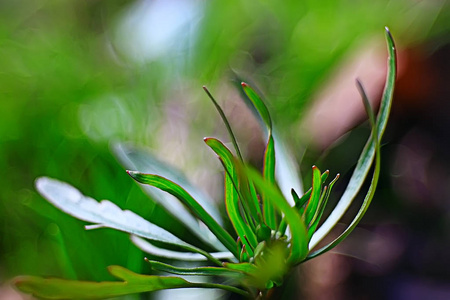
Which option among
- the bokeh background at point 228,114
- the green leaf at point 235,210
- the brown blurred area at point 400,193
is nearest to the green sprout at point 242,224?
the green leaf at point 235,210

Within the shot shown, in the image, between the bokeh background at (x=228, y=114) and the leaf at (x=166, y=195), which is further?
the bokeh background at (x=228, y=114)

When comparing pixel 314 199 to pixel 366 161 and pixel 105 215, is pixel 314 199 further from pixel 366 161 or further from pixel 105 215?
pixel 105 215

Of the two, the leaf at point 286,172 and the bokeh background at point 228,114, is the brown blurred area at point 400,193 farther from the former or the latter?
the leaf at point 286,172

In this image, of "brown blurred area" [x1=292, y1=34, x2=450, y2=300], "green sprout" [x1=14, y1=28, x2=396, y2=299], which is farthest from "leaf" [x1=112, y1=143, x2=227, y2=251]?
"brown blurred area" [x1=292, y1=34, x2=450, y2=300]

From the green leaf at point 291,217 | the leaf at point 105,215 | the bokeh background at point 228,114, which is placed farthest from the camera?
the bokeh background at point 228,114

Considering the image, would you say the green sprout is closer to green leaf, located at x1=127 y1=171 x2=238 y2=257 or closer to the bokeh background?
green leaf, located at x1=127 y1=171 x2=238 y2=257

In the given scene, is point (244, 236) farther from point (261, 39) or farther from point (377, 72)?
point (261, 39)
